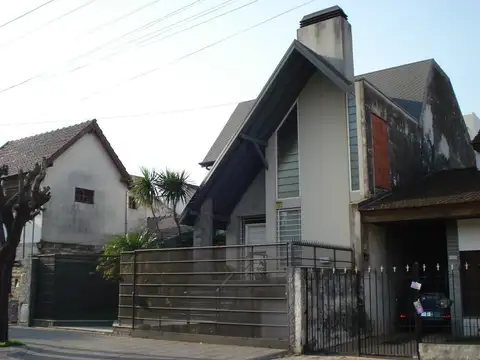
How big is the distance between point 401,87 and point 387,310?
32.4ft

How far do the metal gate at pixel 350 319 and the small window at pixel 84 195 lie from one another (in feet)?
54.5

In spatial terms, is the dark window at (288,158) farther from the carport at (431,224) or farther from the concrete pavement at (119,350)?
the concrete pavement at (119,350)

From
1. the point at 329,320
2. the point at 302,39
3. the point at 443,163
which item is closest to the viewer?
the point at 329,320

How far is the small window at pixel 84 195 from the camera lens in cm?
2757

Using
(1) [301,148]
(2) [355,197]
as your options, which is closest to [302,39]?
(1) [301,148]

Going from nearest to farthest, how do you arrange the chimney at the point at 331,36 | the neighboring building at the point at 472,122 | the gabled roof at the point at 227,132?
1. the chimney at the point at 331,36
2. the gabled roof at the point at 227,132
3. the neighboring building at the point at 472,122

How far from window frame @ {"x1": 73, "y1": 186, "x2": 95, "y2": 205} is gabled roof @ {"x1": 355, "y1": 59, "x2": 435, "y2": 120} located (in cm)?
1454

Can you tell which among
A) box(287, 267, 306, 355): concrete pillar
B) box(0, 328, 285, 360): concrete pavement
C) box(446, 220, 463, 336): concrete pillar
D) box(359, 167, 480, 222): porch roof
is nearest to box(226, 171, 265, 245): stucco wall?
box(359, 167, 480, 222): porch roof

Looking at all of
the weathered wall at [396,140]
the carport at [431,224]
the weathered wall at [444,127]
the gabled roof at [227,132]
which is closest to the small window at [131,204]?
the gabled roof at [227,132]

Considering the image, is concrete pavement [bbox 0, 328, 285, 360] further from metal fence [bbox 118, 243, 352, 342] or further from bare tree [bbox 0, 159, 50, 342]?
bare tree [bbox 0, 159, 50, 342]

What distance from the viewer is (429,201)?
14734 millimetres

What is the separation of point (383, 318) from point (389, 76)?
11704mm

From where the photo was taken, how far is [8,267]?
1316 cm

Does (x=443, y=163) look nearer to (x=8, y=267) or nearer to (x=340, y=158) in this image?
(x=340, y=158)
